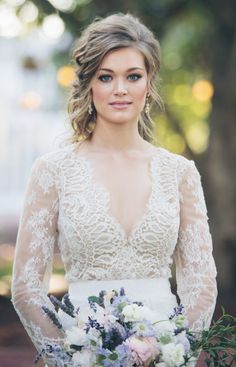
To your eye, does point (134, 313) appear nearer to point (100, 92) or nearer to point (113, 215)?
point (113, 215)

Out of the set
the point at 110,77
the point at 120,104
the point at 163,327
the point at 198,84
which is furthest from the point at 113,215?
the point at 198,84

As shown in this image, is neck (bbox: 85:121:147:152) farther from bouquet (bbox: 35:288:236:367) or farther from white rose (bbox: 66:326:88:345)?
white rose (bbox: 66:326:88:345)

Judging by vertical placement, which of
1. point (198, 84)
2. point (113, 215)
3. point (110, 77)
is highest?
point (198, 84)

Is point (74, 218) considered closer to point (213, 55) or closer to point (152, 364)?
point (152, 364)

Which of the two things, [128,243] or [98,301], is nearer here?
[98,301]

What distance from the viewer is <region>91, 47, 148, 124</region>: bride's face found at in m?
3.63

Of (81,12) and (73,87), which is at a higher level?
(81,12)

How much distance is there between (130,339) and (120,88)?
115 centimetres

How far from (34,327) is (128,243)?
1.67ft

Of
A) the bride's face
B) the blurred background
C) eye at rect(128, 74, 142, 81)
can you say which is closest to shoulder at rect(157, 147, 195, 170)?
the bride's face

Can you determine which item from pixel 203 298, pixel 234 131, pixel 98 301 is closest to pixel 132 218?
pixel 203 298

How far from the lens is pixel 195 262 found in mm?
3717

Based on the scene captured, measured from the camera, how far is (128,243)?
3662 mm

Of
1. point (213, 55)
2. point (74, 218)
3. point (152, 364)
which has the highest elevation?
point (213, 55)
